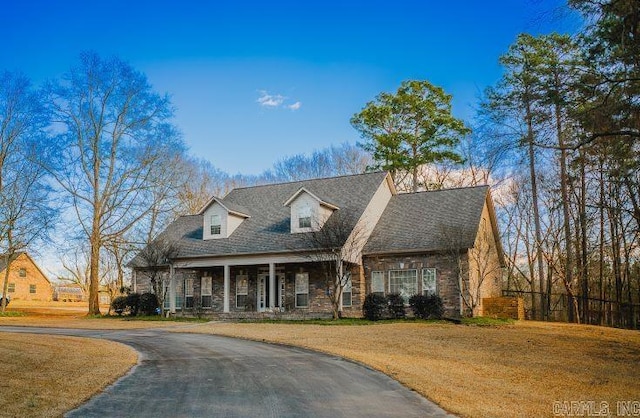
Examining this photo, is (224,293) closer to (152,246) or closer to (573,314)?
(152,246)

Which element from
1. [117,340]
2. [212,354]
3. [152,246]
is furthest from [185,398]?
[152,246]

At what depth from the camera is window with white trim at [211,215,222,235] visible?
93.4 ft

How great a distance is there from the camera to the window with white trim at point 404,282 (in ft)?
79.8

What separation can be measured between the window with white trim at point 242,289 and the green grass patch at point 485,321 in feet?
34.8

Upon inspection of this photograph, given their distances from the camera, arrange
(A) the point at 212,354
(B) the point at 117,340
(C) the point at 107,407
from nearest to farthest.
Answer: (C) the point at 107,407 → (A) the point at 212,354 → (B) the point at 117,340

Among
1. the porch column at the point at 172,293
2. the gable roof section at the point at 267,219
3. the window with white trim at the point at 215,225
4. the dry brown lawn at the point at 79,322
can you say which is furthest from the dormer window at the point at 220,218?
the dry brown lawn at the point at 79,322

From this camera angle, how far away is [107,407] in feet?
24.8

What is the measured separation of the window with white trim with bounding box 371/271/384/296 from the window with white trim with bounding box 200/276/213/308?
8.21 meters

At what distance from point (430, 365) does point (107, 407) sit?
6725 millimetres

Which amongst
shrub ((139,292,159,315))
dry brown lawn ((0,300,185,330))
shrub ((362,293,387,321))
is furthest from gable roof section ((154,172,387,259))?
dry brown lawn ((0,300,185,330))

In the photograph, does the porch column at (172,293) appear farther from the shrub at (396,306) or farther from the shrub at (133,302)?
the shrub at (396,306)

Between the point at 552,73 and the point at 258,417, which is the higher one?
the point at 552,73

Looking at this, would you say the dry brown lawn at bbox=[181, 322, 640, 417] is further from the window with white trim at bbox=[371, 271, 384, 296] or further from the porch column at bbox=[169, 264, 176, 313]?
the porch column at bbox=[169, 264, 176, 313]

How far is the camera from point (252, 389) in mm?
8781
